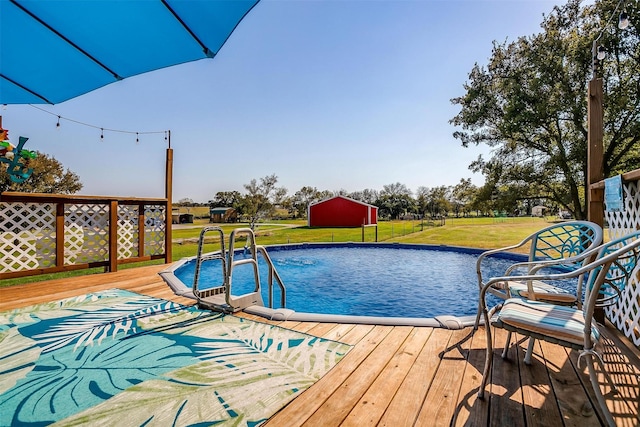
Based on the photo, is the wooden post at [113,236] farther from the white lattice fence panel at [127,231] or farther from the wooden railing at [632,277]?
the wooden railing at [632,277]

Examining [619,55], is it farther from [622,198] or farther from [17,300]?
[17,300]

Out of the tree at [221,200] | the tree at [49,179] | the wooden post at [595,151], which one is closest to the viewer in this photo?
the wooden post at [595,151]

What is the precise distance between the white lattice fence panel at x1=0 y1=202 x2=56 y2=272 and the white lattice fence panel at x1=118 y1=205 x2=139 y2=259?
937 millimetres

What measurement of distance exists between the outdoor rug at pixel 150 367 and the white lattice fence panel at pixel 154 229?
276 cm

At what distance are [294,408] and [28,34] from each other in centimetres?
324

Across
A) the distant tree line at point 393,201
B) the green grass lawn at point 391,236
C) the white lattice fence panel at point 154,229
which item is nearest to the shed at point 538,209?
the distant tree line at point 393,201

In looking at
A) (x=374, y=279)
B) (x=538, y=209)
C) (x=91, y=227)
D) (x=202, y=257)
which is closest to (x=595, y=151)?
(x=202, y=257)

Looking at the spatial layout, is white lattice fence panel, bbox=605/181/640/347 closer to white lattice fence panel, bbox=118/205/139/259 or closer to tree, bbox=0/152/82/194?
white lattice fence panel, bbox=118/205/139/259

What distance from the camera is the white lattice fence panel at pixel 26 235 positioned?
13.7 feet

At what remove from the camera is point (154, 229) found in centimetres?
589

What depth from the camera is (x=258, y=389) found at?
1.73 metres

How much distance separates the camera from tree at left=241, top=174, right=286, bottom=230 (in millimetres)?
19750

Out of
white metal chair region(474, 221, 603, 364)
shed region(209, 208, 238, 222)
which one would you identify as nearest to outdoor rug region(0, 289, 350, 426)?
white metal chair region(474, 221, 603, 364)

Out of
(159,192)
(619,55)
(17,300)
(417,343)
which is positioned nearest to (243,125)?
(159,192)
